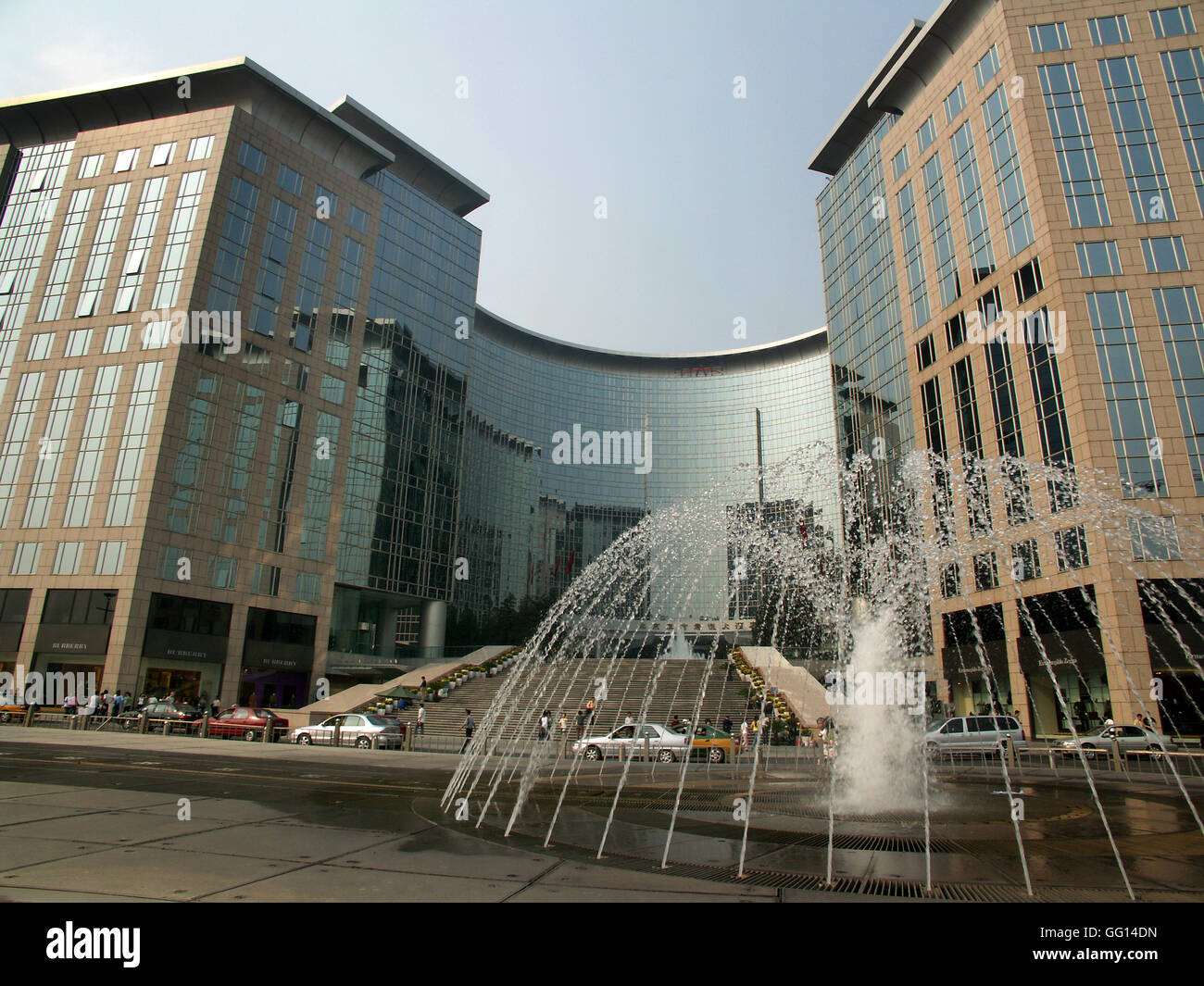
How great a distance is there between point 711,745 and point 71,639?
126 ft

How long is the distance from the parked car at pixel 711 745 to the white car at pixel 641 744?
47 centimetres

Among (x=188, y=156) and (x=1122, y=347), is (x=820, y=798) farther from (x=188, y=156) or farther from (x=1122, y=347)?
(x=188, y=156)

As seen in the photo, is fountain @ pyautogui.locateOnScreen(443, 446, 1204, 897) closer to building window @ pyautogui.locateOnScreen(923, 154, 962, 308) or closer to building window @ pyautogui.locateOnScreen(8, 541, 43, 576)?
building window @ pyautogui.locateOnScreen(923, 154, 962, 308)

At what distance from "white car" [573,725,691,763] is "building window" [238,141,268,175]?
48.4 metres

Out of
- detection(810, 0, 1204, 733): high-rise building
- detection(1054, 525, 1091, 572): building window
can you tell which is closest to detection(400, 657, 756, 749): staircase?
detection(810, 0, 1204, 733): high-rise building

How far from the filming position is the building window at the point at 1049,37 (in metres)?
42.4

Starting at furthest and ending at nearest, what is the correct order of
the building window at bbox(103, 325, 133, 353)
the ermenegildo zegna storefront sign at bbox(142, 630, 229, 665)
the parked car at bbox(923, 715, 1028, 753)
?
the building window at bbox(103, 325, 133, 353), the ermenegildo zegna storefront sign at bbox(142, 630, 229, 665), the parked car at bbox(923, 715, 1028, 753)

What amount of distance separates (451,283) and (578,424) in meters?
43.0

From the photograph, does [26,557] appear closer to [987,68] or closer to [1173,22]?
[987,68]

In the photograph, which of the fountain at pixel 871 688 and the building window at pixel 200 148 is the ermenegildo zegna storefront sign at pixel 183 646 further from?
the building window at pixel 200 148

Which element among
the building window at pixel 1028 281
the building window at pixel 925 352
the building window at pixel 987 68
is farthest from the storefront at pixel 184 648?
the building window at pixel 987 68

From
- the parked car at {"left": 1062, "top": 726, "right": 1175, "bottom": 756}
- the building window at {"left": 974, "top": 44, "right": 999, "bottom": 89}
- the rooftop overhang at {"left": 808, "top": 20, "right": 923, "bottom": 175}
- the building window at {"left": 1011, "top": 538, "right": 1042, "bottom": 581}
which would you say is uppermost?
the rooftop overhang at {"left": 808, "top": 20, "right": 923, "bottom": 175}

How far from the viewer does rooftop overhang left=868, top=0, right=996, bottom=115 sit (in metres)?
48.6

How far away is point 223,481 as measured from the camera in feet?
160
